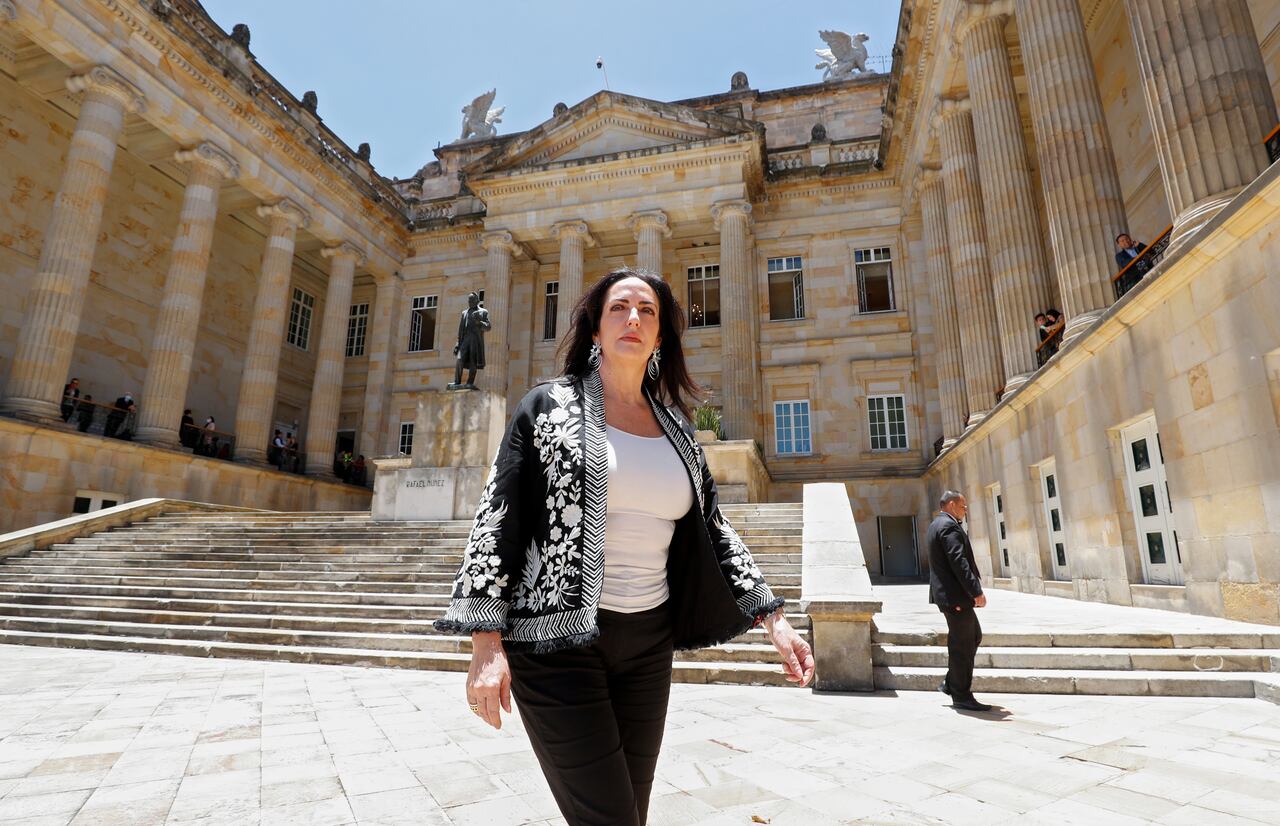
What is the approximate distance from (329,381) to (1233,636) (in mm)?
25530

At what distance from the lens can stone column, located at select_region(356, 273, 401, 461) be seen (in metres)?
26.8

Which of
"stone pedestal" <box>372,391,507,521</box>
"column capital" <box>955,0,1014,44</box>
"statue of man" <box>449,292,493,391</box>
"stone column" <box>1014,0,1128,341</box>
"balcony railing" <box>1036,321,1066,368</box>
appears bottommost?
"stone pedestal" <box>372,391,507,521</box>

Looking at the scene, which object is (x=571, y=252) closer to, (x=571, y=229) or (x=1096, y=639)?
(x=571, y=229)

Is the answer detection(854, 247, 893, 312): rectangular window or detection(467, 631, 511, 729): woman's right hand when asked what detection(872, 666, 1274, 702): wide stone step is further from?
detection(854, 247, 893, 312): rectangular window

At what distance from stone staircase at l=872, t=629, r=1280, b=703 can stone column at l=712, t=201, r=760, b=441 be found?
49.1ft

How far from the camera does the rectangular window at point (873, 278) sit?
80.3 ft

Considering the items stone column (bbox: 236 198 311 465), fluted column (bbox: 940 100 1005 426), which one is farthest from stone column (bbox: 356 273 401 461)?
fluted column (bbox: 940 100 1005 426)

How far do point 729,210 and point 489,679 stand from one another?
23.3 meters

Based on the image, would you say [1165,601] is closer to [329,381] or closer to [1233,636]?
[1233,636]

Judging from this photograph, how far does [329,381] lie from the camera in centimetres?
2461

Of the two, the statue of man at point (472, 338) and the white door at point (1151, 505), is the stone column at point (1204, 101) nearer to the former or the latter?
the white door at point (1151, 505)

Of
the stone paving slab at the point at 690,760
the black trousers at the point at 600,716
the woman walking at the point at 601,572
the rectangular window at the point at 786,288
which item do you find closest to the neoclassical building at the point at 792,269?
the rectangular window at the point at 786,288

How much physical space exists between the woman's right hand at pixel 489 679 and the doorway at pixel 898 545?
71.7 ft

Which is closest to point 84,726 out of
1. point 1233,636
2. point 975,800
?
point 975,800
